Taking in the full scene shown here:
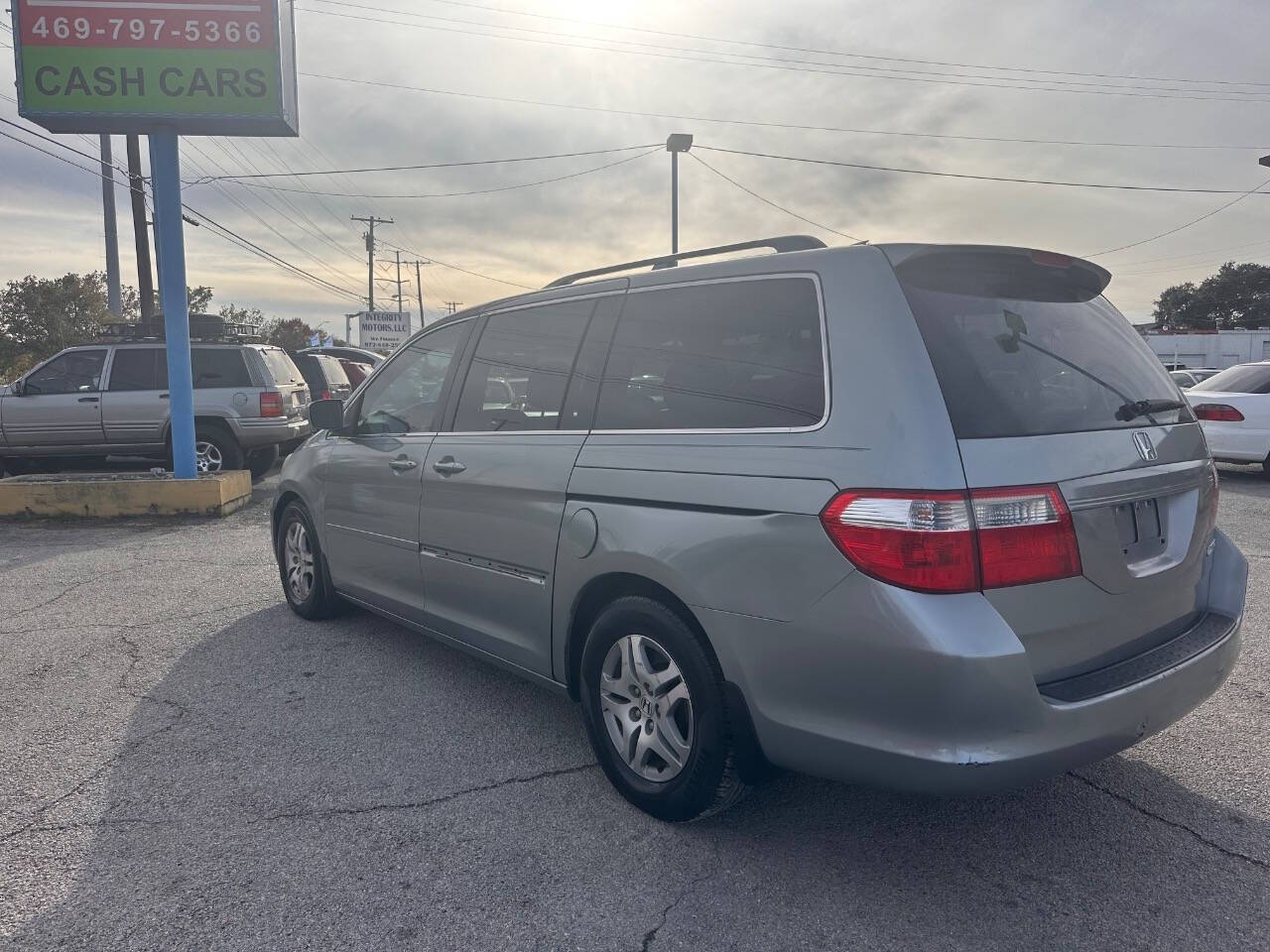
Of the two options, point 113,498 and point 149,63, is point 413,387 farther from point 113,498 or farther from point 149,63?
point 149,63

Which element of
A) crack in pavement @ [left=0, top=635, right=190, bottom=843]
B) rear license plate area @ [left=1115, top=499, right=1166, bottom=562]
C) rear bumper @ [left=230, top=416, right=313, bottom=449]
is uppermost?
rear license plate area @ [left=1115, top=499, right=1166, bottom=562]

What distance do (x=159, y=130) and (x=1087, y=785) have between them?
Answer: 1105 cm

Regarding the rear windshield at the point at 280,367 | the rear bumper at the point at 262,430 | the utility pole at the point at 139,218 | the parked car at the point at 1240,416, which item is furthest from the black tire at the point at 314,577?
the utility pole at the point at 139,218

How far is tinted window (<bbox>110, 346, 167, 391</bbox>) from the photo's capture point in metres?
11.7

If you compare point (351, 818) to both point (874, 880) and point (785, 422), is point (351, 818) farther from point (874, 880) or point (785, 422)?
point (785, 422)

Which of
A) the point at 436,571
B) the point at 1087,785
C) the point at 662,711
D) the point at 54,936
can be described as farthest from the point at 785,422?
the point at 54,936

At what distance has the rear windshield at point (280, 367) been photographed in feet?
39.5

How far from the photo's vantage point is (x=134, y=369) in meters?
11.8

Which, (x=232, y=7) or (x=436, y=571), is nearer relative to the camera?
(x=436, y=571)

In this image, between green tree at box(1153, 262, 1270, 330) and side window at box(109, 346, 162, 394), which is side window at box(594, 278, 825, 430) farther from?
green tree at box(1153, 262, 1270, 330)

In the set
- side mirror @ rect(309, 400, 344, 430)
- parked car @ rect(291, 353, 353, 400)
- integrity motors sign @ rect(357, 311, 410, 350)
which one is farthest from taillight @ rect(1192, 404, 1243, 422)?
integrity motors sign @ rect(357, 311, 410, 350)

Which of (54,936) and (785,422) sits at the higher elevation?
(785,422)

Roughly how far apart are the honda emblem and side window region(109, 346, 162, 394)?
12.0 metres

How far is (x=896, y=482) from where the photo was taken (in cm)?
228
